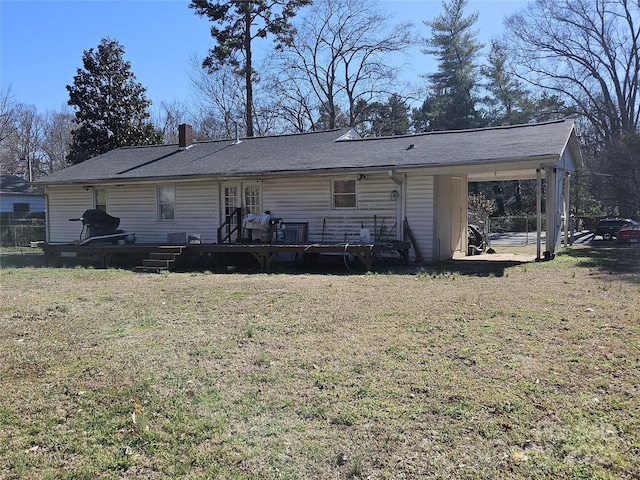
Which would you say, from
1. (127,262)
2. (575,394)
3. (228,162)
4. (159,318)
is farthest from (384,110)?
(575,394)

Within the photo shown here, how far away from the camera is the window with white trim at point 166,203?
16.8 m

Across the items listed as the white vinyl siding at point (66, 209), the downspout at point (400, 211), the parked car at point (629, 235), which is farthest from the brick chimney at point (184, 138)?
the parked car at point (629, 235)

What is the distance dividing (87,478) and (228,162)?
45.8 ft

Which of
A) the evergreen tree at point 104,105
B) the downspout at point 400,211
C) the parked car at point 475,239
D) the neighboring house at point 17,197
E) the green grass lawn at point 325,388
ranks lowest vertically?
the green grass lawn at point 325,388

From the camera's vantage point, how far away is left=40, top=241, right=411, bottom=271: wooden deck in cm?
1197

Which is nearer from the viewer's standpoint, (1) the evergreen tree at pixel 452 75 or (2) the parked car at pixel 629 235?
(2) the parked car at pixel 629 235

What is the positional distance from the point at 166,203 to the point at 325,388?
46.2ft

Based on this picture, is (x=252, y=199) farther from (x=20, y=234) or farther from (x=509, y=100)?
(x=509, y=100)

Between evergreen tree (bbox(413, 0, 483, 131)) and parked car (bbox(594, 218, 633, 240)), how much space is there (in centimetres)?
1459

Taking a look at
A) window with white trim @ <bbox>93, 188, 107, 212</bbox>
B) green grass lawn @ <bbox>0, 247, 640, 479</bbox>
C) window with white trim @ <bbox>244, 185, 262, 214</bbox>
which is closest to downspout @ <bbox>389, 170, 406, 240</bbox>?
window with white trim @ <bbox>244, 185, 262, 214</bbox>

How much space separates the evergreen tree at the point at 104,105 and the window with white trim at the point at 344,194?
56.5ft

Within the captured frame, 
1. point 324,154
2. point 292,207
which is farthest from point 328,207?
point 324,154

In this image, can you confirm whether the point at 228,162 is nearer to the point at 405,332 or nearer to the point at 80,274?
the point at 80,274

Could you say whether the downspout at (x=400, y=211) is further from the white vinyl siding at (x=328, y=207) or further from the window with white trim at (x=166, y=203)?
the window with white trim at (x=166, y=203)
